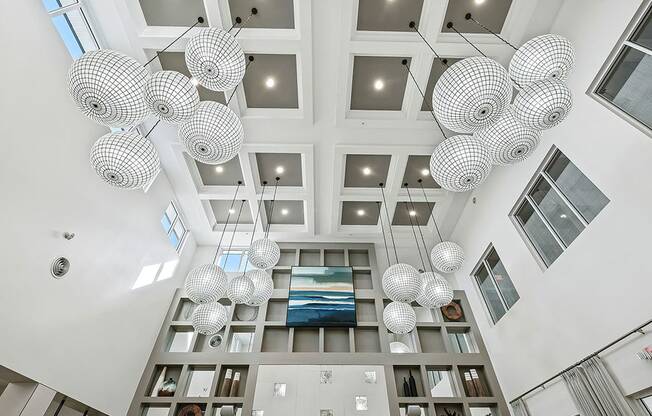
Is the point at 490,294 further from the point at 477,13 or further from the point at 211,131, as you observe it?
the point at 211,131

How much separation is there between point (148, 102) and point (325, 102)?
3064mm

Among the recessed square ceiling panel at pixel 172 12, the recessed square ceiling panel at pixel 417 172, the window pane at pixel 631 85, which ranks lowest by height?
the window pane at pixel 631 85

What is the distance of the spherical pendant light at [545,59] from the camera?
278cm

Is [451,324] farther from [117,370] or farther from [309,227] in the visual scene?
[117,370]

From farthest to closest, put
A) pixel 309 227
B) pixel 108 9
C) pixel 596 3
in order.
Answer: pixel 309 227 < pixel 108 9 < pixel 596 3

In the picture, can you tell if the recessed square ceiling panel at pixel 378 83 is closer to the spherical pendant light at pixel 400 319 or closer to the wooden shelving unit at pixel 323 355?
the spherical pendant light at pixel 400 319

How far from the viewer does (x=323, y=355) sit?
19.3 feet

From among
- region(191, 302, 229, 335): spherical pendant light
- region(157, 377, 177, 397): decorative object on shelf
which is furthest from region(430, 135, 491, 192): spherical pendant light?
region(157, 377, 177, 397): decorative object on shelf

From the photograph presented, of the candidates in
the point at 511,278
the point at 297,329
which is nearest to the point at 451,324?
the point at 511,278

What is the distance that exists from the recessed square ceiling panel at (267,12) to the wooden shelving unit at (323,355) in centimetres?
521

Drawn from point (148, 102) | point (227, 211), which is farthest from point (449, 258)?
point (227, 211)

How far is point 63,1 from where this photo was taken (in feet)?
12.6

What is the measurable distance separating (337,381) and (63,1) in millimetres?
6943

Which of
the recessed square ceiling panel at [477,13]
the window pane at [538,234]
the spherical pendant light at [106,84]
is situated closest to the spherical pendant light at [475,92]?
the recessed square ceiling panel at [477,13]
